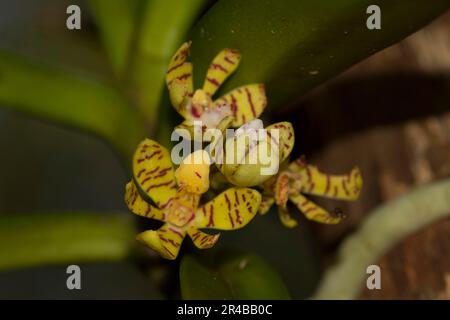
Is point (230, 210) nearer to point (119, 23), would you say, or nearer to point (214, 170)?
point (214, 170)

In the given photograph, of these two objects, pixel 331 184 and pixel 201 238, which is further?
pixel 331 184

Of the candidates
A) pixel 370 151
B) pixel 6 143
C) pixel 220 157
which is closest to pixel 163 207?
pixel 220 157

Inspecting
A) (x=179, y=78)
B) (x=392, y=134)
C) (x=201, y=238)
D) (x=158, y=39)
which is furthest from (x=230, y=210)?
(x=392, y=134)

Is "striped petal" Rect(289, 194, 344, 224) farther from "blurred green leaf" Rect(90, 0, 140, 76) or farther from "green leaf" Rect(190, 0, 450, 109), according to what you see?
"blurred green leaf" Rect(90, 0, 140, 76)

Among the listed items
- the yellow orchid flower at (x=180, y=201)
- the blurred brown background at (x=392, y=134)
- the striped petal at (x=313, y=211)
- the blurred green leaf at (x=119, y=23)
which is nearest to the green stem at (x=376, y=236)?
the blurred brown background at (x=392, y=134)

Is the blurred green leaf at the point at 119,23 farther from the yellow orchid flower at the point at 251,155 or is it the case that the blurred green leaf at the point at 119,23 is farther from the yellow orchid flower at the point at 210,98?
the yellow orchid flower at the point at 251,155

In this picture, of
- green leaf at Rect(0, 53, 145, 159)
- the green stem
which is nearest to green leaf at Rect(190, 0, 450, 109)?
green leaf at Rect(0, 53, 145, 159)
